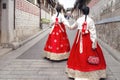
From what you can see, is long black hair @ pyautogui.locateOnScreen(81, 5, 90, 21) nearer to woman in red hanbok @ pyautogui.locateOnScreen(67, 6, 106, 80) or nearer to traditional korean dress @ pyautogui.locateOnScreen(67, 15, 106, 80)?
woman in red hanbok @ pyautogui.locateOnScreen(67, 6, 106, 80)

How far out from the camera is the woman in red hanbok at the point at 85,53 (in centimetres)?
538

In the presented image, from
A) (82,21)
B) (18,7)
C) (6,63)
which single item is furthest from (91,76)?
(18,7)

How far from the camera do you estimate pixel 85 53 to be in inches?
212

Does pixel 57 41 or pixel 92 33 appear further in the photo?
pixel 57 41

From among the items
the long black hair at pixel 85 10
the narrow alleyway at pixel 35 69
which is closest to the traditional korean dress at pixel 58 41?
the narrow alleyway at pixel 35 69

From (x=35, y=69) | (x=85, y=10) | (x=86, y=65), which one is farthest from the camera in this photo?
(x=35, y=69)

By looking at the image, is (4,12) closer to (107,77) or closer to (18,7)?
(18,7)

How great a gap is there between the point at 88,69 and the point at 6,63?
9.79 ft

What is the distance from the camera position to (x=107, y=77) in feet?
19.3

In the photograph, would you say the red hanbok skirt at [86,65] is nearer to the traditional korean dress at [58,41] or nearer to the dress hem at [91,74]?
the dress hem at [91,74]

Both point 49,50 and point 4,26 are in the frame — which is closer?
point 49,50

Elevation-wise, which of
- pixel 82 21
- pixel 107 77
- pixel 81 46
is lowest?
pixel 107 77

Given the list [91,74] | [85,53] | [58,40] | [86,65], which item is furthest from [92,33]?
[58,40]

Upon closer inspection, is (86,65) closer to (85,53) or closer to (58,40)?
(85,53)
